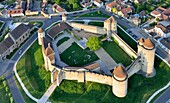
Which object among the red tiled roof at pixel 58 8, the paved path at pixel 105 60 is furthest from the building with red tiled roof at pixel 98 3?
the paved path at pixel 105 60

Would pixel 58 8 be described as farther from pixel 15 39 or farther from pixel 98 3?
pixel 15 39

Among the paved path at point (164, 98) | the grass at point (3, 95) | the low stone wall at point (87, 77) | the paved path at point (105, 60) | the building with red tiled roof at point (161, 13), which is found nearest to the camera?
the paved path at point (164, 98)

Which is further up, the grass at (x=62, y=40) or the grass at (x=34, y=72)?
the grass at (x=62, y=40)

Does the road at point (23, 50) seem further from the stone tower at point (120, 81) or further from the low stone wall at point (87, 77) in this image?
the stone tower at point (120, 81)

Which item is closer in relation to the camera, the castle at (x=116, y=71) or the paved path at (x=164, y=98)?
the castle at (x=116, y=71)

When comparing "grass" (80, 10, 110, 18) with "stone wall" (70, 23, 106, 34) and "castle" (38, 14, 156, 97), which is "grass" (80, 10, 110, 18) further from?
"castle" (38, 14, 156, 97)

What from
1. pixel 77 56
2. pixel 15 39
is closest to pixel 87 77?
pixel 77 56
